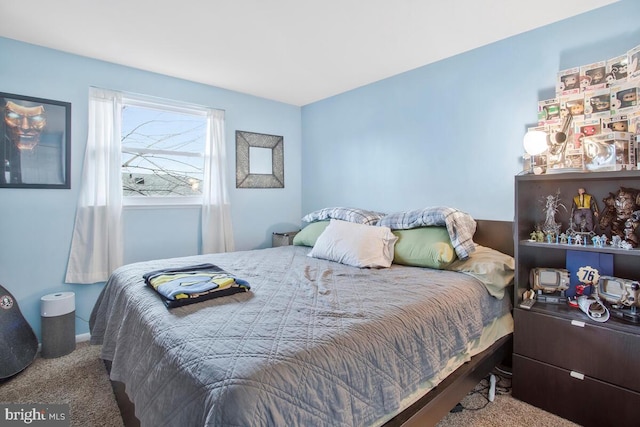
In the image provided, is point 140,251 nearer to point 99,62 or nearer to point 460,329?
point 99,62

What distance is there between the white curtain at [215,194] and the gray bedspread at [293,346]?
1320 millimetres

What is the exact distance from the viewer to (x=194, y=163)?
3.37 m

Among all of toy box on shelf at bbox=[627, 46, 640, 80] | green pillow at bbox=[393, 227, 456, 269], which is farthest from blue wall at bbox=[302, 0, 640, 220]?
green pillow at bbox=[393, 227, 456, 269]

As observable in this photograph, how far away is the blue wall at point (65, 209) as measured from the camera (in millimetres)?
2402

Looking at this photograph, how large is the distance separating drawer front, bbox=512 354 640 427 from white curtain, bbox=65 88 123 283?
3.09 m

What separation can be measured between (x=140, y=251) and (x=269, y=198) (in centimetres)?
145

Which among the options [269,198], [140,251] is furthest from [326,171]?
[140,251]

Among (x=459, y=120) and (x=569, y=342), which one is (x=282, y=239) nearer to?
(x=459, y=120)

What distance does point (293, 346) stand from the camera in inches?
41.4

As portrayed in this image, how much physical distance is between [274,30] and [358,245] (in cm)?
159

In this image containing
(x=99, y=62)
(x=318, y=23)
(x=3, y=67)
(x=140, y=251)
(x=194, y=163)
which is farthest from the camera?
(x=194, y=163)

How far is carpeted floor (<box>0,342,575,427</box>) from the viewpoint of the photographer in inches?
67.2

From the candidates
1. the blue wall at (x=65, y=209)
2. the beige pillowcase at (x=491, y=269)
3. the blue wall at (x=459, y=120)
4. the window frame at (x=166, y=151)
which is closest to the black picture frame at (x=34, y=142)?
A: the blue wall at (x=65, y=209)

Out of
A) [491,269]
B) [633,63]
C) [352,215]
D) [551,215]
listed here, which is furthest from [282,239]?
[633,63]
